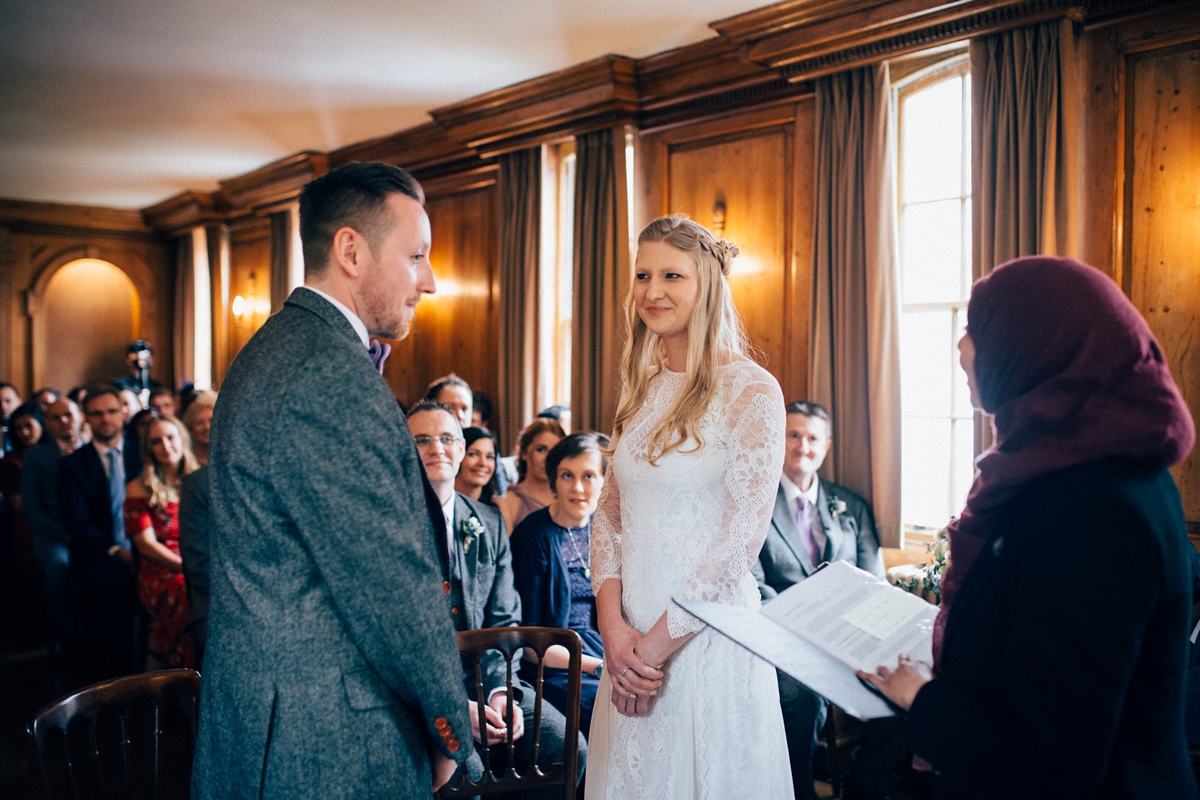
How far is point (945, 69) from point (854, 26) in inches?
21.9

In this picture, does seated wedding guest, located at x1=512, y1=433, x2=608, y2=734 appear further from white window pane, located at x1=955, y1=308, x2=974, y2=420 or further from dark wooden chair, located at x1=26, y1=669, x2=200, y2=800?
white window pane, located at x1=955, y1=308, x2=974, y2=420

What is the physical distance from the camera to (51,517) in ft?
17.2

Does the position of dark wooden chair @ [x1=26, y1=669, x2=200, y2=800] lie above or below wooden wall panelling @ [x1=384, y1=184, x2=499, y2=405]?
below

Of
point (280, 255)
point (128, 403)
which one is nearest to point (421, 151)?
point (280, 255)

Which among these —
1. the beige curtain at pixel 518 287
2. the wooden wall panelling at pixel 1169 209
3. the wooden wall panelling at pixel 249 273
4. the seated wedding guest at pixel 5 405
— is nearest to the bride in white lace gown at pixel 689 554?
the wooden wall panelling at pixel 1169 209

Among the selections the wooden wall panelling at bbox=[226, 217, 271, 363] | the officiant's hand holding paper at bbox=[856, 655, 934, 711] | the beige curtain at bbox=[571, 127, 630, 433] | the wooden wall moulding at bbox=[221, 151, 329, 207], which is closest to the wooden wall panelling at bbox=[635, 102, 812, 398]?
the beige curtain at bbox=[571, 127, 630, 433]

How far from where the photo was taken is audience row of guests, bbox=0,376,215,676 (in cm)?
432

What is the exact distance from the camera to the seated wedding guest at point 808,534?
3.53 meters

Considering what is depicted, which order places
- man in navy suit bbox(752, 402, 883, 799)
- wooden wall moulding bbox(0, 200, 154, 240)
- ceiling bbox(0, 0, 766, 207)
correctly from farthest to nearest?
1. wooden wall moulding bbox(0, 200, 154, 240)
2. ceiling bbox(0, 0, 766, 207)
3. man in navy suit bbox(752, 402, 883, 799)

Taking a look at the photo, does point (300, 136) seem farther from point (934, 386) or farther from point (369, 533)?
point (369, 533)

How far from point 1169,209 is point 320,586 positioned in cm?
366

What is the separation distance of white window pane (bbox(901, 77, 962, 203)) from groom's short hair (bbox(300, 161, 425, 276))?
3806mm

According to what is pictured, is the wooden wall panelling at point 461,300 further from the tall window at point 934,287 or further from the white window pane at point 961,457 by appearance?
the white window pane at point 961,457

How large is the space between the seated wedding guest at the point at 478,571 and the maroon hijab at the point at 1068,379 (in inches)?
74.3
